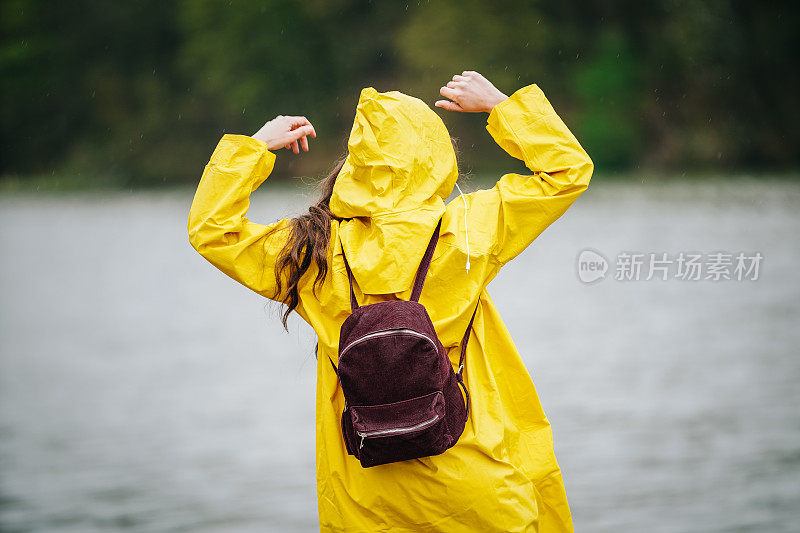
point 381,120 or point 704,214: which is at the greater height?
point 381,120

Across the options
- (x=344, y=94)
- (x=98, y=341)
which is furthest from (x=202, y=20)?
(x=98, y=341)

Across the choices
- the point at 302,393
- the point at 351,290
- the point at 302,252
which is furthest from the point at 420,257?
the point at 302,393

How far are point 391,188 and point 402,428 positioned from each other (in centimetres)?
54

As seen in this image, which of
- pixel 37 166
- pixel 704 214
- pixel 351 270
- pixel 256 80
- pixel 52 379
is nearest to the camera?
pixel 351 270

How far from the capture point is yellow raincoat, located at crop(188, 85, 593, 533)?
2.07 meters

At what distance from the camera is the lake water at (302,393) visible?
5.02 m

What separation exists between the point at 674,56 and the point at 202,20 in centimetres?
1973

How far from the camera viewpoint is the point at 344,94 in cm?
3634

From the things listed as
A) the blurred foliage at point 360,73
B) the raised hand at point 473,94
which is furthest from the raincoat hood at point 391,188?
the blurred foliage at point 360,73

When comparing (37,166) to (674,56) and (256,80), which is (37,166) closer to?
(256,80)

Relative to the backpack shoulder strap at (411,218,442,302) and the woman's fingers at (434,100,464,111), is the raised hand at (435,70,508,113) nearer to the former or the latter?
the woman's fingers at (434,100,464,111)

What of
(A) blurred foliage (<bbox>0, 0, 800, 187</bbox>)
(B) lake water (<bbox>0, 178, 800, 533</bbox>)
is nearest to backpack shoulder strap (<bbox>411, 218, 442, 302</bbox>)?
(B) lake water (<bbox>0, 178, 800, 533</bbox>)

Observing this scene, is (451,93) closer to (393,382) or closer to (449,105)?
(449,105)

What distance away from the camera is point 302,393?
7.63 metres
